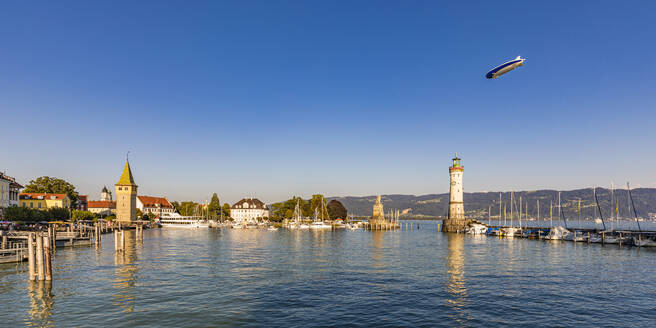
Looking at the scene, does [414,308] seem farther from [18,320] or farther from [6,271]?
[6,271]

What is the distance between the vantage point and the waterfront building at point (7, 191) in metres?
86.9

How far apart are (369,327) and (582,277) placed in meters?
29.6

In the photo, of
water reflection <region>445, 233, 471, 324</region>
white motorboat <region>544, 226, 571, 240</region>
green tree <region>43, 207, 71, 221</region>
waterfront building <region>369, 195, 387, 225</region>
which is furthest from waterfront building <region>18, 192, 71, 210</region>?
white motorboat <region>544, 226, 571, 240</region>

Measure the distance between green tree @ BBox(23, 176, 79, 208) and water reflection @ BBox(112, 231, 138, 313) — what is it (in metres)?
97.6

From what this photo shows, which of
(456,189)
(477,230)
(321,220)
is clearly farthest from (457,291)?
(321,220)

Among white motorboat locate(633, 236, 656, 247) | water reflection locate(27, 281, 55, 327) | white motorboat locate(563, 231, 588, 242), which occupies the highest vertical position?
water reflection locate(27, 281, 55, 327)

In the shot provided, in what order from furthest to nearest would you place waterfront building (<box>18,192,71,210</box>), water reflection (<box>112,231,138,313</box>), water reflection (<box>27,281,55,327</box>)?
waterfront building (<box>18,192,71,210</box>), water reflection (<box>112,231,138,313</box>), water reflection (<box>27,281,55,327</box>)


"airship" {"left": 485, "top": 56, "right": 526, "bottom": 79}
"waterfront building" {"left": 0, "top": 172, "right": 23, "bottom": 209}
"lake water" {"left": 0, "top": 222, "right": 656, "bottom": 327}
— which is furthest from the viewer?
"waterfront building" {"left": 0, "top": 172, "right": 23, "bottom": 209}

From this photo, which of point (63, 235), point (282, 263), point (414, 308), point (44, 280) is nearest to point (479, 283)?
point (414, 308)

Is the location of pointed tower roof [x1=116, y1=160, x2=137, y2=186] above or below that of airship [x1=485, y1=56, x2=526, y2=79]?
below

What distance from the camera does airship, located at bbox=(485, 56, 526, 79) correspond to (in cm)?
4247

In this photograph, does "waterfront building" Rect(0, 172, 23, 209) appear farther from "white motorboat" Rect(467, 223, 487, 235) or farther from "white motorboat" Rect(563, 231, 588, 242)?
"white motorboat" Rect(563, 231, 588, 242)

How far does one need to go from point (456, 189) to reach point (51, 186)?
135 metres

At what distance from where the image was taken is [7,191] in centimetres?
9031
